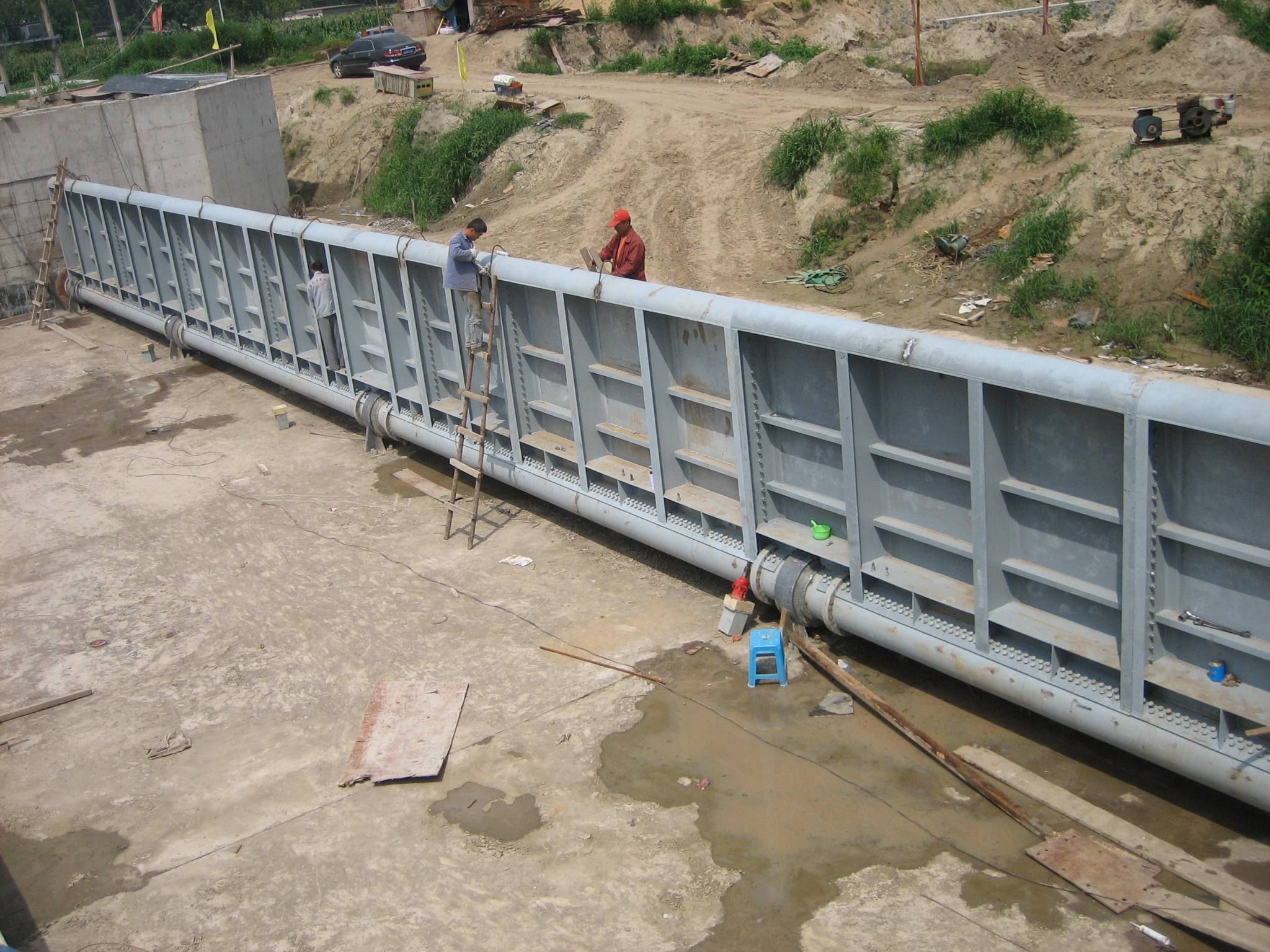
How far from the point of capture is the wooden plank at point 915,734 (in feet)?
19.0

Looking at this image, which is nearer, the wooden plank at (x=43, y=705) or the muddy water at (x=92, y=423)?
the wooden plank at (x=43, y=705)

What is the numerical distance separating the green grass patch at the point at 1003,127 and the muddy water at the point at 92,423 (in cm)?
1224

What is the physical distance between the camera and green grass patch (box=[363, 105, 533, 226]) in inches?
1045

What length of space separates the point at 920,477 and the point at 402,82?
2947 cm

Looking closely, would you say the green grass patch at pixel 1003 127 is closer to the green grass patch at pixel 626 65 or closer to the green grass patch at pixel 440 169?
the green grass patch at pixel 440 169

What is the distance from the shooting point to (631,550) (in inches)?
364

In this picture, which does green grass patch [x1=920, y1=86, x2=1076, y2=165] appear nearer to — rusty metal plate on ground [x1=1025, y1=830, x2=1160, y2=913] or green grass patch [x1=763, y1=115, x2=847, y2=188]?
green grass patch [x1=763, y1=115, x2=847, y2=188]

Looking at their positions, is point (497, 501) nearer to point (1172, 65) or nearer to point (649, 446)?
point (649, 446)

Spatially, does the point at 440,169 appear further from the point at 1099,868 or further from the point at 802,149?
the point at 1099,868

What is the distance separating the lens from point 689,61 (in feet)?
104

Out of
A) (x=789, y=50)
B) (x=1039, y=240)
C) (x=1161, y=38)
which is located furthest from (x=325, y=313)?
(x=789, y=50)

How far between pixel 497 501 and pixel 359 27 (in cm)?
4636

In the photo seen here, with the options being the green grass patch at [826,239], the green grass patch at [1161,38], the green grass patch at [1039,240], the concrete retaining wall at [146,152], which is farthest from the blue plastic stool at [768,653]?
the green grass patch at [1161,38]

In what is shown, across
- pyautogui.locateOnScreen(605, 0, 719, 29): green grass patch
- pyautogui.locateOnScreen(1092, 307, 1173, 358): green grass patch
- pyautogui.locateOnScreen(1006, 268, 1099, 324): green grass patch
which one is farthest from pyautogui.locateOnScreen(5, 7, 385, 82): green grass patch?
A: pyautogui.locateOnScreen(1092, 307, 1173, 358): green grass patch
